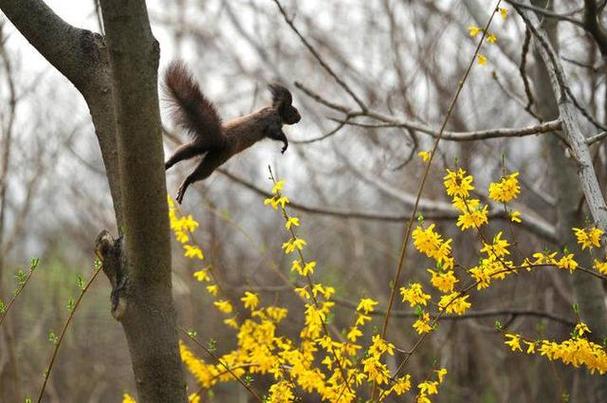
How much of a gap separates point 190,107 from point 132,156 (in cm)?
126

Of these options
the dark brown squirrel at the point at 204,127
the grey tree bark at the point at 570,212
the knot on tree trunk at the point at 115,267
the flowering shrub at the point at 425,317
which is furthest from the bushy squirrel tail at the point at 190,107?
the grey tree bark at the point at 570,212

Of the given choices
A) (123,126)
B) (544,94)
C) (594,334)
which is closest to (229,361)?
(123,126)

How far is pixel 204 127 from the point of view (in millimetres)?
3557

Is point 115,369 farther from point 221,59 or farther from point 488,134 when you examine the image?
point 488,134

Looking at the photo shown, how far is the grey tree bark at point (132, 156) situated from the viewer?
2.22m

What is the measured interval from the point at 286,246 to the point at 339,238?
416 inches

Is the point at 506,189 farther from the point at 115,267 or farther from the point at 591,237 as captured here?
the point at 115,267

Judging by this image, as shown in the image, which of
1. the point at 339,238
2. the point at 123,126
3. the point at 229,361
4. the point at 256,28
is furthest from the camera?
the point at 339,238

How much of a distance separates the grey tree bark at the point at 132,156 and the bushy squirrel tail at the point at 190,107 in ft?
2.47

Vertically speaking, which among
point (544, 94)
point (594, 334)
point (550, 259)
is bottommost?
point (550, 259)

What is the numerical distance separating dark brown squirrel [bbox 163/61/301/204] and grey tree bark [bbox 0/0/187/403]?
768mm

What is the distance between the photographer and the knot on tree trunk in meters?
2.38

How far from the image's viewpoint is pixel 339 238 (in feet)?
44.6

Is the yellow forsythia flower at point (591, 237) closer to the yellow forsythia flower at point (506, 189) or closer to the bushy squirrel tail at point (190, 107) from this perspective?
the yellow forsythia flower at point (506, 189)
